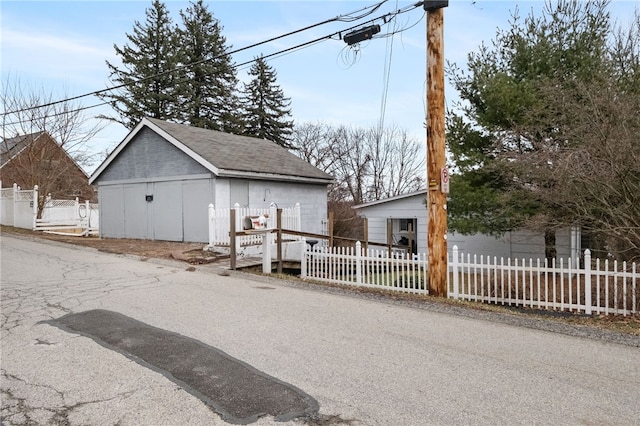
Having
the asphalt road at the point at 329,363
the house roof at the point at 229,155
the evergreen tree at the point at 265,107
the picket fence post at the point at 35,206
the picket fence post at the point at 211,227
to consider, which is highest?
the evergreen tree at the point at 265,107

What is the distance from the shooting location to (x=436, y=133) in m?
7.73

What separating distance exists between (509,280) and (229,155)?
1169 cm

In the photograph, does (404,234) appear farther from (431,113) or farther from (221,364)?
(221,364)

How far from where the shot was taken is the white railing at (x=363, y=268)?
9070 mm

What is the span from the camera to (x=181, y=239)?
15.7 meters

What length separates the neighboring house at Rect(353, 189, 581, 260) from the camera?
13.8m

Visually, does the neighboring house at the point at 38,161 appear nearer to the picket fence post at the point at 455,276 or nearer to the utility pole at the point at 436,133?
the utility pole at the point at 436,133

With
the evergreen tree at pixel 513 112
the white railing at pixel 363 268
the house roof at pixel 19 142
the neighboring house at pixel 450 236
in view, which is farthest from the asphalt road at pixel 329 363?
the house roof at pixel 19 142

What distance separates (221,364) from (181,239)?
12239 mm

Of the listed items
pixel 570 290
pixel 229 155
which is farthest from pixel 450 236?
pixel 229 155

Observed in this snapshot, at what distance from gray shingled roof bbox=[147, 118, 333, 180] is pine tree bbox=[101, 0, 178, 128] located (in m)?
16.1

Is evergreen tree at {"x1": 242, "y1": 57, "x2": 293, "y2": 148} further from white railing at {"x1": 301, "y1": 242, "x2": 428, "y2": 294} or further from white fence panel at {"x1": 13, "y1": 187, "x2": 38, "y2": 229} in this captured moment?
white railing at {"x1": 301, "y1": 242, "x2": 428, "y2": 294}

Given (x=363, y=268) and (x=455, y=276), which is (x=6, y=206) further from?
(x=455, y=276)

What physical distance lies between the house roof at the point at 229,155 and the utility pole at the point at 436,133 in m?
8.54
